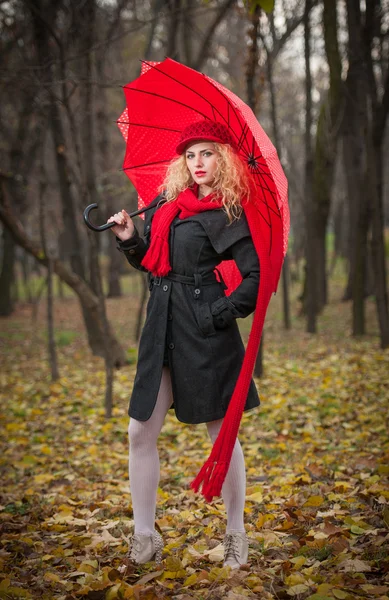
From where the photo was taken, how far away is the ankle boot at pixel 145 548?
118 inches

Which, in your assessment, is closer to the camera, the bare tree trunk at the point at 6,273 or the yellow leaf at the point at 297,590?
the yellow leaf at the point at 297,590

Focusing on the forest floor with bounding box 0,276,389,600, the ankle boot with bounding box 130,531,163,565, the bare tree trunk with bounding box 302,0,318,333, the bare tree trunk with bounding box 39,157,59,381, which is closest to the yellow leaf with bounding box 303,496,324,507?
the forest floor with bounding box 0,276,389,600

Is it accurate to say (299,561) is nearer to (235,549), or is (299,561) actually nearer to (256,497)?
(235,549)

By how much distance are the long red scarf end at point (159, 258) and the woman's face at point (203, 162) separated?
378 millimetres

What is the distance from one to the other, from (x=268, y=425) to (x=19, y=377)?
15.4ft

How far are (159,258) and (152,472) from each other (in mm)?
1095

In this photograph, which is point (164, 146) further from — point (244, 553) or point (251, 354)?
point (244, 553)

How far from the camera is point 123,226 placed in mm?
2943

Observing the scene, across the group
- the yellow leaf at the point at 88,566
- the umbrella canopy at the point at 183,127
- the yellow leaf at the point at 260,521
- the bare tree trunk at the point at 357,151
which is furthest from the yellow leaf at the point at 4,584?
the bare tree trunk at the point at 357,151

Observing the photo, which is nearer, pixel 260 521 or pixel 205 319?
pixel 205 319

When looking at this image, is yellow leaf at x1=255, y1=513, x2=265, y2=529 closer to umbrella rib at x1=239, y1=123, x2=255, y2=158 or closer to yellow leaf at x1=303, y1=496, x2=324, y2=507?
yellow leaf at x1=303, y1=496, x2=324, y2=507

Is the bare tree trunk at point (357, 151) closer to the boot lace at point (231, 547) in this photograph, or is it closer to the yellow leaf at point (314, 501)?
the yellow leaf at point (314, 501)

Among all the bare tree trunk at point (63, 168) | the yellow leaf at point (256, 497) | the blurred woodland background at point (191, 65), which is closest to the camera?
the yellow leaf at point (256, 497)

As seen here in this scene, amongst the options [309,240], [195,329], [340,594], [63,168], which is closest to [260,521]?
[340,594]
